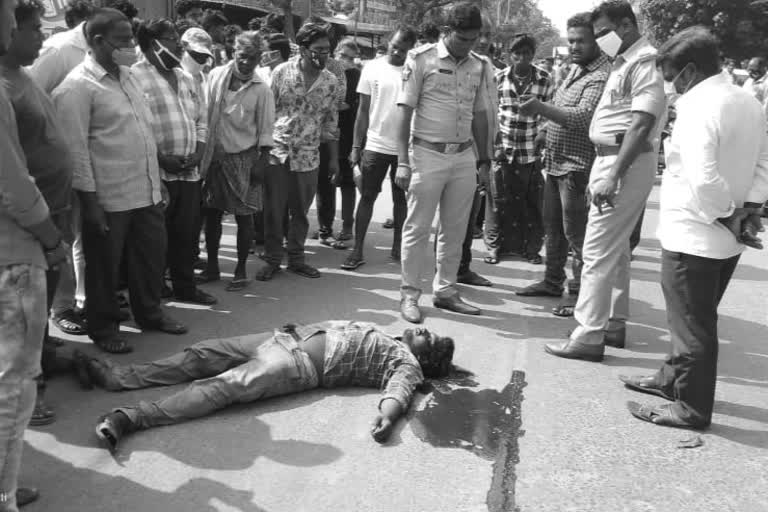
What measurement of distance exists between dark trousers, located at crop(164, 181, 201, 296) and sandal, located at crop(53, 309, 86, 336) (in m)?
0.82

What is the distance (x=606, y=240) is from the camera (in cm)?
453

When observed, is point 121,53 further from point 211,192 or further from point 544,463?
point 544,463

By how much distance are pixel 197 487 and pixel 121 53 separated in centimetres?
258

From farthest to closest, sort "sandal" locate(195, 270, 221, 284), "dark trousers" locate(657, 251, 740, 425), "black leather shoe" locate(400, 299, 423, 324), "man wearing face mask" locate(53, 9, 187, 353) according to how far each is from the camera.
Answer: "sandal" locate(195, 270, 221, 284) → "black leather shoe" locate(400, 299, 423, 324) → "man wearing face mask" locate(53, 9, 187, 353) → "dark trousers" locate(657, 251, 740, 425)

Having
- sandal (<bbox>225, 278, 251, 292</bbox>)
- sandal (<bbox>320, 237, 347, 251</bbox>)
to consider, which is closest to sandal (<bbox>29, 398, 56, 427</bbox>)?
sandal (<bbox>225, 278, 251, 292</bbox>)

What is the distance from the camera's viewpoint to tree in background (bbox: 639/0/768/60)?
26906mm

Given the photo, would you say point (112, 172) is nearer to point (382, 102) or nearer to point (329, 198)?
point (382, 102)

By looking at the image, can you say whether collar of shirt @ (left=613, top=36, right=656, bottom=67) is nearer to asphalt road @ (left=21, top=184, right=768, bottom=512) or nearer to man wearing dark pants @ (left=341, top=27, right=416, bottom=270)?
asphalt road @ (left=21, top=184, right=768, bottom=512)

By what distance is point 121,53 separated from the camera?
166 inches

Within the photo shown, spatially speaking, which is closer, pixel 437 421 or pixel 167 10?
pixel 437 421

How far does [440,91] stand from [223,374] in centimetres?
266

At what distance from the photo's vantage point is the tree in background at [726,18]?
26.9 meters

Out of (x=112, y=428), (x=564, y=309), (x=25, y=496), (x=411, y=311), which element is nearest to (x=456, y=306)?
(x=411, y=311)

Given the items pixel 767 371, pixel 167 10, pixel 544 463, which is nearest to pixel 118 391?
pixel 544 463
